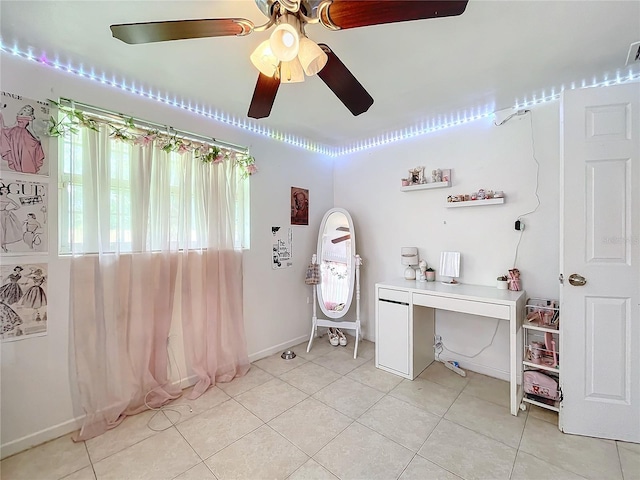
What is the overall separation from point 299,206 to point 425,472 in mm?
2673

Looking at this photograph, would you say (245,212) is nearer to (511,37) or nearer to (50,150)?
(50,150)

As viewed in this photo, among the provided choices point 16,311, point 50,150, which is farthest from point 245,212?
point 16,311

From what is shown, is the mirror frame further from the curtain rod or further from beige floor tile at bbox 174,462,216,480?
beige floor tile at bbox 174,462,216,480

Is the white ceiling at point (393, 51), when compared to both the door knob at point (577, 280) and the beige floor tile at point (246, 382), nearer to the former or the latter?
the door knob at point (577, 280)

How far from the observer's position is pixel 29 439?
5.68 feet

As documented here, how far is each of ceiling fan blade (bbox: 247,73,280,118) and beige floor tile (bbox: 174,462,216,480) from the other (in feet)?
6.96

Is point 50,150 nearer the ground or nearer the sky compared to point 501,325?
nearer the sky

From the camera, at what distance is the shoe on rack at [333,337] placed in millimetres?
3318

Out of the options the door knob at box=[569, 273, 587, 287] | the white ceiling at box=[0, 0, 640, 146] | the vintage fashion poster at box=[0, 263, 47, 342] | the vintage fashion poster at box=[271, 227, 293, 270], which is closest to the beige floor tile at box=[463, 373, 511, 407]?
the door knob at box=[569, 273, 587, 287]

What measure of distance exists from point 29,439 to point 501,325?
3638 mm

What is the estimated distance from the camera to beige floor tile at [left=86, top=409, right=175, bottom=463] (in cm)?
172

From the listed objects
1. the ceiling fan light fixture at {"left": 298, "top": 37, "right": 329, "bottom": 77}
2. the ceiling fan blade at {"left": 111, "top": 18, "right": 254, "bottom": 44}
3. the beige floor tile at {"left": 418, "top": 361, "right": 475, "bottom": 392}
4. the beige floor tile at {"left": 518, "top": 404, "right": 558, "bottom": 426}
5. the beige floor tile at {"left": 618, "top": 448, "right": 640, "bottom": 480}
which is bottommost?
the beige floor tile at {"left": 418, "top": 361, "right": 475, "bottom": 392}

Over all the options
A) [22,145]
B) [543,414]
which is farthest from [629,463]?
[22,145]

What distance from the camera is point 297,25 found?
1.21m
